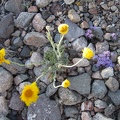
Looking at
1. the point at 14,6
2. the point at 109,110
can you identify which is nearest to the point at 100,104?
the point at 109,110

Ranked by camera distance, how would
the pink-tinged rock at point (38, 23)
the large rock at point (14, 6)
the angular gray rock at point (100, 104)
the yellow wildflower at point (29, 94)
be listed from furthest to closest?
1. the large rock at point (14, 6)
2. the pink-tinged rock at point (38, 23)
3. the angular gray rock at point (100, 104)
4. the yellow wildflower at point (29, 94)

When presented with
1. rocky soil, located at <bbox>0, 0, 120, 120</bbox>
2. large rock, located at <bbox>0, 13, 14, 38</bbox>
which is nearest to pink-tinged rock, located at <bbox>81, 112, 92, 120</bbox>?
rocky soil, located at <bbox>0, 0, 120, 120</bbox>

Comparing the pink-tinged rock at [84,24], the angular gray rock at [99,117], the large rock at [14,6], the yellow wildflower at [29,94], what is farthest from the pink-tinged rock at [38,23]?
the angular gray rock at [99,117]

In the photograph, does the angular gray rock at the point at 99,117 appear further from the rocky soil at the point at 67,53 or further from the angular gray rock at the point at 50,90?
the angular gray rock at the point at 50,90

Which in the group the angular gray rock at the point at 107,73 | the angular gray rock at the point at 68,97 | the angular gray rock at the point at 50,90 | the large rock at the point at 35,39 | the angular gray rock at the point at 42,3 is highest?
the angular gray rock at the point at 42,3

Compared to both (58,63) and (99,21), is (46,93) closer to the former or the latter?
(58,63)

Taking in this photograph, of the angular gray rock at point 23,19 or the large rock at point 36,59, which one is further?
the angular gray rock at point 23,19

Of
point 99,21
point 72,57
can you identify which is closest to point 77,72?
point 72,57
